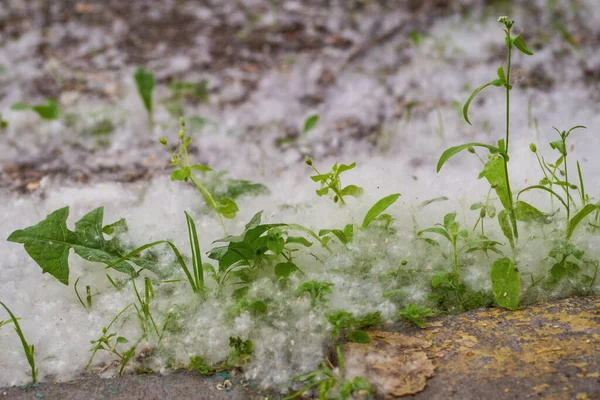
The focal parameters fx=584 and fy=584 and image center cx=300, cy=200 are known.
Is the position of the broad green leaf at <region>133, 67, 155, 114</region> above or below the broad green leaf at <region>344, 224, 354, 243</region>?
above

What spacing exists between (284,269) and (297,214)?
0.37 metres

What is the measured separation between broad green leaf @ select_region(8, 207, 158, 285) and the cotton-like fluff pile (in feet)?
0.30

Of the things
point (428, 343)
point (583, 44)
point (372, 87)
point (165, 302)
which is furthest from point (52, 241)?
point (583, 44)

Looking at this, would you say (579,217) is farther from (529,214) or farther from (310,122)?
(310,122)

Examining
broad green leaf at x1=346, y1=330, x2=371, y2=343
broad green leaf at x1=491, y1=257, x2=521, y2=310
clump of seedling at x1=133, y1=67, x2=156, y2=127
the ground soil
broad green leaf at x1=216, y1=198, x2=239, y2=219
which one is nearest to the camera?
the ground soil

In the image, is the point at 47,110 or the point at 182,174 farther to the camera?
the point at 47,110

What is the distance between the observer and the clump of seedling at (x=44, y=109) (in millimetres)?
3068

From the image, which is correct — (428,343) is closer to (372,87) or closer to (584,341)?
(584,341)

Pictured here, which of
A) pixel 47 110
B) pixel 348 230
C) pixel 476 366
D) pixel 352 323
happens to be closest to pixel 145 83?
pixel 47 110

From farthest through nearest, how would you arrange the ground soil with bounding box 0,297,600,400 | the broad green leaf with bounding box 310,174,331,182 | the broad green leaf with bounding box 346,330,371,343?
the broad green leaf with bounding box 310,174,331,182
the broad green leaf with bounding box 346,330,371,343
the ground soil with bounding box 0,297,600,400

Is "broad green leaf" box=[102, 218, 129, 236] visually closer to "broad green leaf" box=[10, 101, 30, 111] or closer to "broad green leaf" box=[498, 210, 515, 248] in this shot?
"broad green leaf" box=[498, 210, 515, 248]

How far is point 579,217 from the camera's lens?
1594mm

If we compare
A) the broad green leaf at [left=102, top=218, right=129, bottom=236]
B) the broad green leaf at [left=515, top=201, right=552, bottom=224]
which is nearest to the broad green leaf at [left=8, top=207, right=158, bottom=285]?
the broad green leaf at [left=102, top=218, right=129, bottom=236]

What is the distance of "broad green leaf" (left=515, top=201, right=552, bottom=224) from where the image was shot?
64.9 inches
